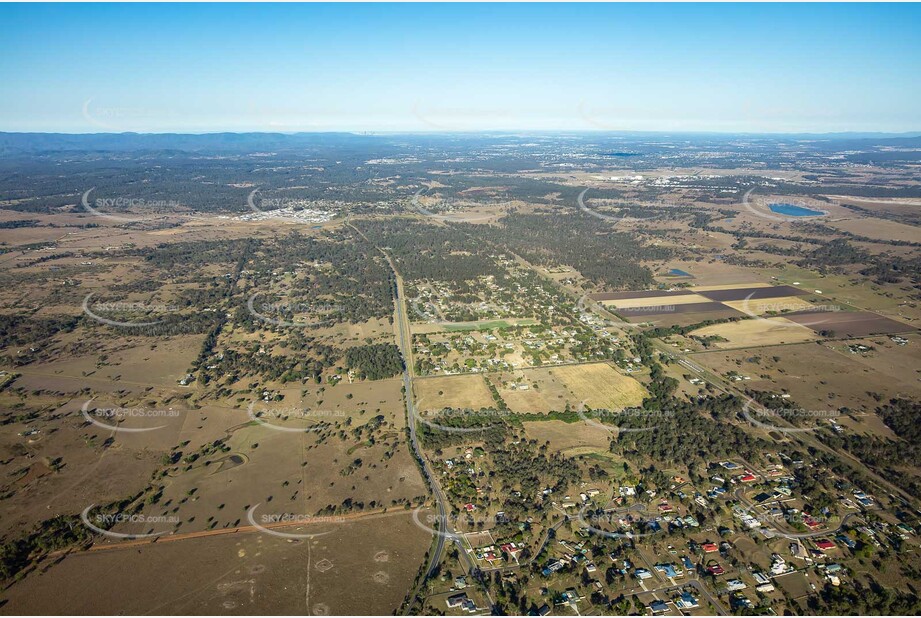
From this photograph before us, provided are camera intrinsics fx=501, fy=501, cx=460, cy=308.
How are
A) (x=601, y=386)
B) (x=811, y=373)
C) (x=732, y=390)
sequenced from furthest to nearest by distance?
(x=811, y=373) → (x=601, y=386) → (x=732, y=390)

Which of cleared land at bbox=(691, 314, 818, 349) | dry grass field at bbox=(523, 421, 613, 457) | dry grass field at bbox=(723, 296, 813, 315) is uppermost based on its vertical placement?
dry grass field at bbox=(723, 296, 813, 315)

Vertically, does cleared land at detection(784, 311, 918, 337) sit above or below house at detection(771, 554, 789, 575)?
above

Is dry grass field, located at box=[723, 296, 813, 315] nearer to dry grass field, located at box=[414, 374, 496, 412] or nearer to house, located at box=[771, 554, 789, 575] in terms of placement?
dry grass field, located at box=[414, 374, 496, 412]

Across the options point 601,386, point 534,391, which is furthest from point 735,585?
point 534,391

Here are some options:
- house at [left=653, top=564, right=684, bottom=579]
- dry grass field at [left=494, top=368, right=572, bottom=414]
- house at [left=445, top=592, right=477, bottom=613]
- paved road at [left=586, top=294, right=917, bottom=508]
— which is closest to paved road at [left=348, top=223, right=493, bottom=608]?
house at [left=445, top=592, right=477, bottom=613]

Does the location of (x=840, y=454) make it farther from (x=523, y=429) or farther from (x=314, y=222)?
(x=314, y=222)

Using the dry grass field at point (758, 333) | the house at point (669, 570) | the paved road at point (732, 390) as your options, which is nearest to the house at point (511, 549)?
the house at point (669, 570)

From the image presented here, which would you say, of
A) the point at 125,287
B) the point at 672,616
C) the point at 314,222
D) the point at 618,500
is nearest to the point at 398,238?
the point at 314,222

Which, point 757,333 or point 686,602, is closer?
point 686,602

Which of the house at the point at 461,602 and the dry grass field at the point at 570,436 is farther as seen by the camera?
the dry grass field at the point at 570,436

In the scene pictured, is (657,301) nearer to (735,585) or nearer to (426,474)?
(426,474)

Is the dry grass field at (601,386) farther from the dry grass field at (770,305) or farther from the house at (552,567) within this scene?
the dry grass field at (770,305)
